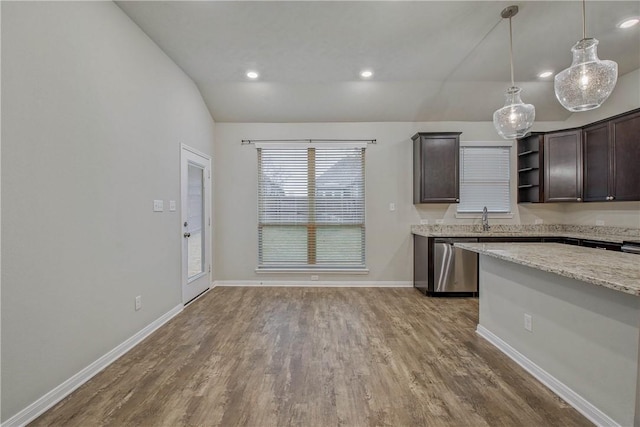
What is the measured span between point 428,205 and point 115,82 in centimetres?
434

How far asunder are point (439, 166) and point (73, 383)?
15.4 feet

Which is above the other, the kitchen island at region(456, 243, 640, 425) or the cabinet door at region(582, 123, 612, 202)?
the cabinet door at region(582, 123, 612, 202)

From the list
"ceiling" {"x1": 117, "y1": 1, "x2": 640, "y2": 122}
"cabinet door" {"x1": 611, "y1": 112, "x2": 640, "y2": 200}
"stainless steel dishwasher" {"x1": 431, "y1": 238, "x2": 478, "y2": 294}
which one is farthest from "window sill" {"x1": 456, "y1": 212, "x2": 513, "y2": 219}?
"ceiling" {"x1": 117, "y1": 1, "x2": 640, "y2": 122}

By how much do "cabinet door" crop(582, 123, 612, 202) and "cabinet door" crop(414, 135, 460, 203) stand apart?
1728mm

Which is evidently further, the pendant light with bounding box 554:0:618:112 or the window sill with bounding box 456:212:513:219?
the window sill with bounding box 456:212:513:219

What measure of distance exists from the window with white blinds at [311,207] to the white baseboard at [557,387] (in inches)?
94.8

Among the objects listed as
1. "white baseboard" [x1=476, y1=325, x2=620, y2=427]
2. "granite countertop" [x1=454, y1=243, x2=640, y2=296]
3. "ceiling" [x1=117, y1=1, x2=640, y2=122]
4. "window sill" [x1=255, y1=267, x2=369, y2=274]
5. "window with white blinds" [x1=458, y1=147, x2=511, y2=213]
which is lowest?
"white baseboard" [x1=476, y1=325, x2=620, y2=427]

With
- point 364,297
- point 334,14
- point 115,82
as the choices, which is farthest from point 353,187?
point 115,82

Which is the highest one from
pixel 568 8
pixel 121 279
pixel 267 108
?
pixel 568 8

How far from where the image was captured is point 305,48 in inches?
120

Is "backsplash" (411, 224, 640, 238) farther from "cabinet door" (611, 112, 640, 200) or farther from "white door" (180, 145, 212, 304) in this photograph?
"white door" (180, 145, 212, 304)

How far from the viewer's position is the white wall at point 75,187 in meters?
1.57

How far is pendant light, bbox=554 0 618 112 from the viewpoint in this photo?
187 centimetres

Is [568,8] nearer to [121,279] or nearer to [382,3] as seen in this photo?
[382,3]
